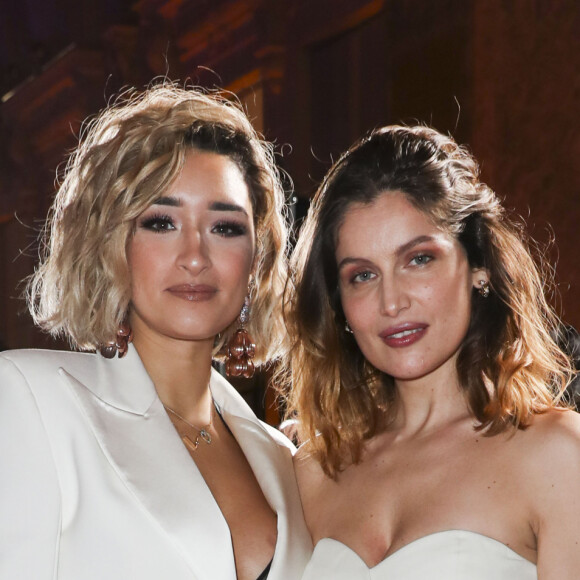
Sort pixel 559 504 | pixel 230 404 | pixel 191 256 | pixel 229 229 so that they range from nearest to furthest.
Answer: pixel 559 504 → pixel 191 256 → pixel 229 229 → pixel 230 404

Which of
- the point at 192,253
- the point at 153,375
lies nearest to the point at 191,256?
the point at 192,253

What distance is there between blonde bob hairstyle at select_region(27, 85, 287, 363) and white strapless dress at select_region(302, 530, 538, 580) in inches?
28.6

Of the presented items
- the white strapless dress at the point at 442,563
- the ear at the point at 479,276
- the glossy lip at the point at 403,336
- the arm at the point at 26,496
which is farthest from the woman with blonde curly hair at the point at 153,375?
the ear at the point at 479,276

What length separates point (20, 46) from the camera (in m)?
11.3

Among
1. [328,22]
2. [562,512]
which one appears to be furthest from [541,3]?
[562,512]

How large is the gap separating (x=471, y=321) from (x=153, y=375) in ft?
2.52

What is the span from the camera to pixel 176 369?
7.84 feet

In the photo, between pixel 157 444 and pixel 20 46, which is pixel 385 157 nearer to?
pixel 157 444

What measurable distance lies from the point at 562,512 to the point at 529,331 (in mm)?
505

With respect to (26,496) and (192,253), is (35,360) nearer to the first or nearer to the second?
(26,496)

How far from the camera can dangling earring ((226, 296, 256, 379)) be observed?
2.62 meters

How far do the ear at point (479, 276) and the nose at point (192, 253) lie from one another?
622 millimetres

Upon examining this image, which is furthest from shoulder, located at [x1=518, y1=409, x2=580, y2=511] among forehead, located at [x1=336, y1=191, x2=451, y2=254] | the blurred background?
the blurred background

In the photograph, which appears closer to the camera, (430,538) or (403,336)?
(430,538)
